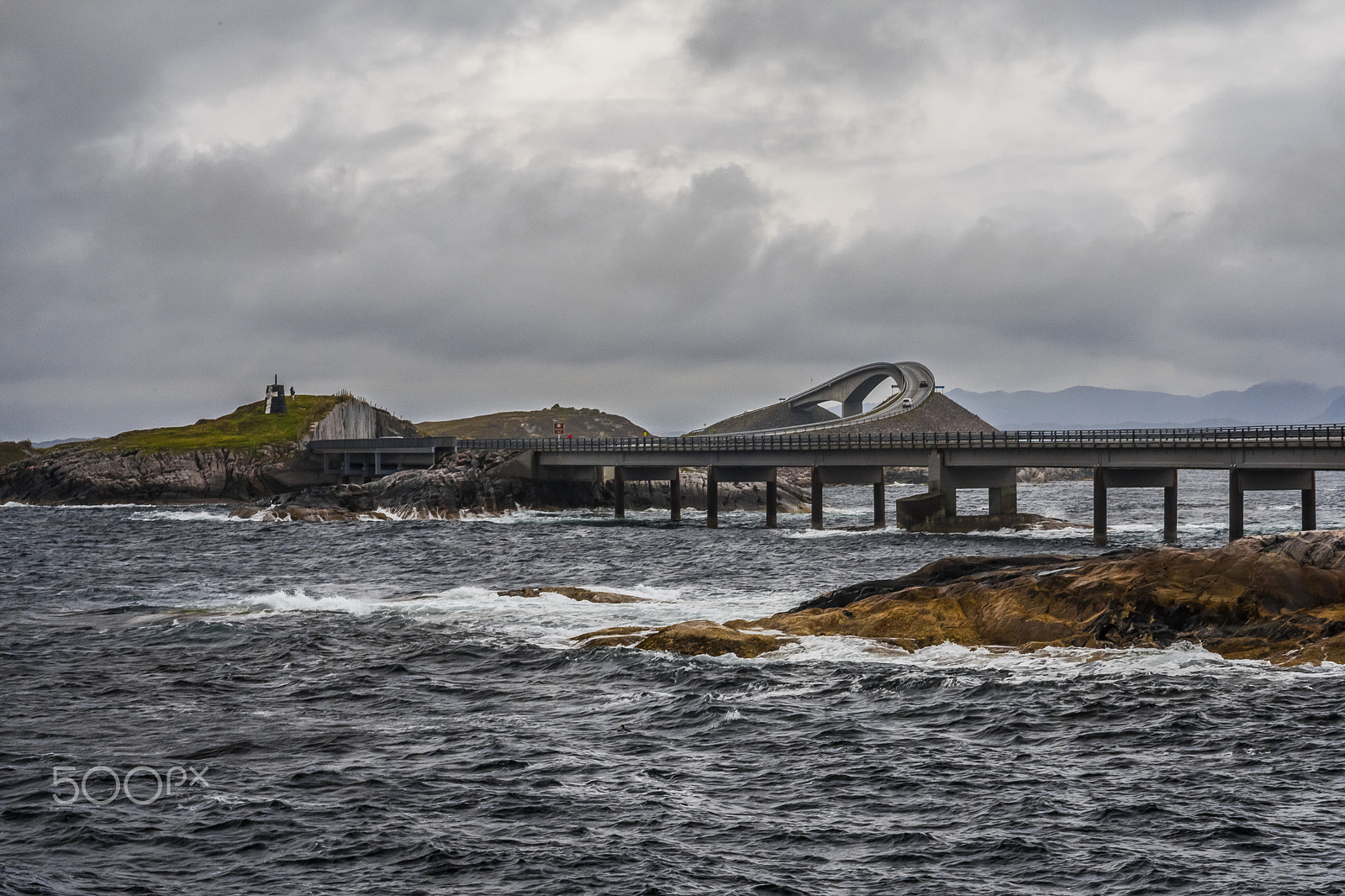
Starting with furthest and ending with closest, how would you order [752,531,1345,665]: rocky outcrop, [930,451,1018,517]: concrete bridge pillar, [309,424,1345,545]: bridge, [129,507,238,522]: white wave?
1. [129,507,238,522]: white wave
2. [930,451,1018,517]: concrete bridge pillar
3. [309,424,1345,545]: bridge
4. [752,531,1345,665]: rocky outcrop

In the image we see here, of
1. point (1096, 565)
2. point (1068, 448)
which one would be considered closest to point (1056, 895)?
point (1096, 565)

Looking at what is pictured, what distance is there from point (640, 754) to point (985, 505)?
A: 111 metres

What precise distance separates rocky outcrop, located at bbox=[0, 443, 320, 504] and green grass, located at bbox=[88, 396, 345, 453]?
1.91 meters

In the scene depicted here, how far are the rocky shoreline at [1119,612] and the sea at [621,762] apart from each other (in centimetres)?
99

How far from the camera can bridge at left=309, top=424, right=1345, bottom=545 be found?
2884 inches

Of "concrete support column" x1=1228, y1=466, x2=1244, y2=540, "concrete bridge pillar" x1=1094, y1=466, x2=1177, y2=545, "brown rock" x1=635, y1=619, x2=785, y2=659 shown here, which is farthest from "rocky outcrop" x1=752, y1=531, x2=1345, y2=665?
"concrete bridge pillar" x1=1094, y1=466, x2=1177, y2=545

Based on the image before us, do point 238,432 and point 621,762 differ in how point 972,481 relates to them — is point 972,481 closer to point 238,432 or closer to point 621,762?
point 621,762

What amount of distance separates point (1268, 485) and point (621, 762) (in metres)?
66.3

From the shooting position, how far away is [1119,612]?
99.7ft

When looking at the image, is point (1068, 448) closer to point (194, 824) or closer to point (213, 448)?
point (194, 824)

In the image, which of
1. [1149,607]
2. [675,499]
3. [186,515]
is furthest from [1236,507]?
[186,515]

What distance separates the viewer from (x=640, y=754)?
2184cm

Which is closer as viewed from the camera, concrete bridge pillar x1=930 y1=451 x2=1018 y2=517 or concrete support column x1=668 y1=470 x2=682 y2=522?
concrete bridge pillar x1=930 y1=451 x2=1018 y2=517

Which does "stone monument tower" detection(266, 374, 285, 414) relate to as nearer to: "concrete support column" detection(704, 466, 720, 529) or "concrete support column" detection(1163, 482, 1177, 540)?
"concrete support column" detection(704, 466, 720, 529)
